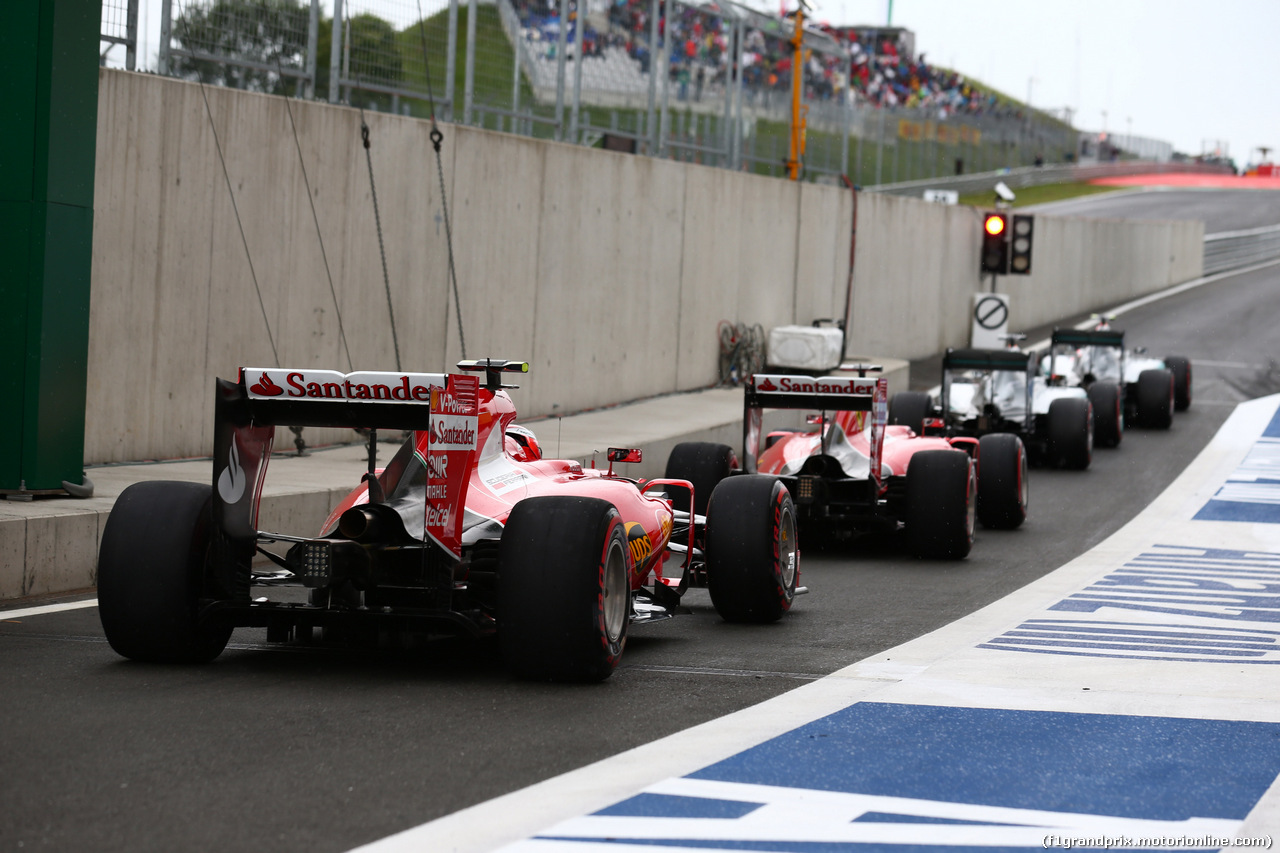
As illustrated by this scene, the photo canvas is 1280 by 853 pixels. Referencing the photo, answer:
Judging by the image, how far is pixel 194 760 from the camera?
5270mm

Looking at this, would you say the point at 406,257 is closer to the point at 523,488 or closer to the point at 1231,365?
the point at 523,488

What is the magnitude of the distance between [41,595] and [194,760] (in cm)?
433

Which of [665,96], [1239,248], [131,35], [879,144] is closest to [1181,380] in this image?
[665,96]

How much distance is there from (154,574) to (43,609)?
2217mm

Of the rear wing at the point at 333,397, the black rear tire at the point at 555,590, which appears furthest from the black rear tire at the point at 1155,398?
the rear wing at the point at 333,397

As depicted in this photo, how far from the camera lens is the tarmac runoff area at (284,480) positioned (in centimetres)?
907

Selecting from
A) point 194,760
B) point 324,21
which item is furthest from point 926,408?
point 194,760

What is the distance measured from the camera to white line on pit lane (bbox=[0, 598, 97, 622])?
27.3ft

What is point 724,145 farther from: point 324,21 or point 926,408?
point 324,21

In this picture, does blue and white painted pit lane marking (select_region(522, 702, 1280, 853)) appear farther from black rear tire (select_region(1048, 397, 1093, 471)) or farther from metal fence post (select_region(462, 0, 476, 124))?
black rear tire (select_region(1048, 397, 1093, 471))

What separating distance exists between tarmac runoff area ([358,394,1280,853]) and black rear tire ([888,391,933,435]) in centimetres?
889

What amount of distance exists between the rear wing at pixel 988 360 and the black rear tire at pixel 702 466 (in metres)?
6.50

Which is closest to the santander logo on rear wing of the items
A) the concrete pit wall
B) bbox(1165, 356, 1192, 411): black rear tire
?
the concrete pit wall

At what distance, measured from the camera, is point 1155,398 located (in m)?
23.3
